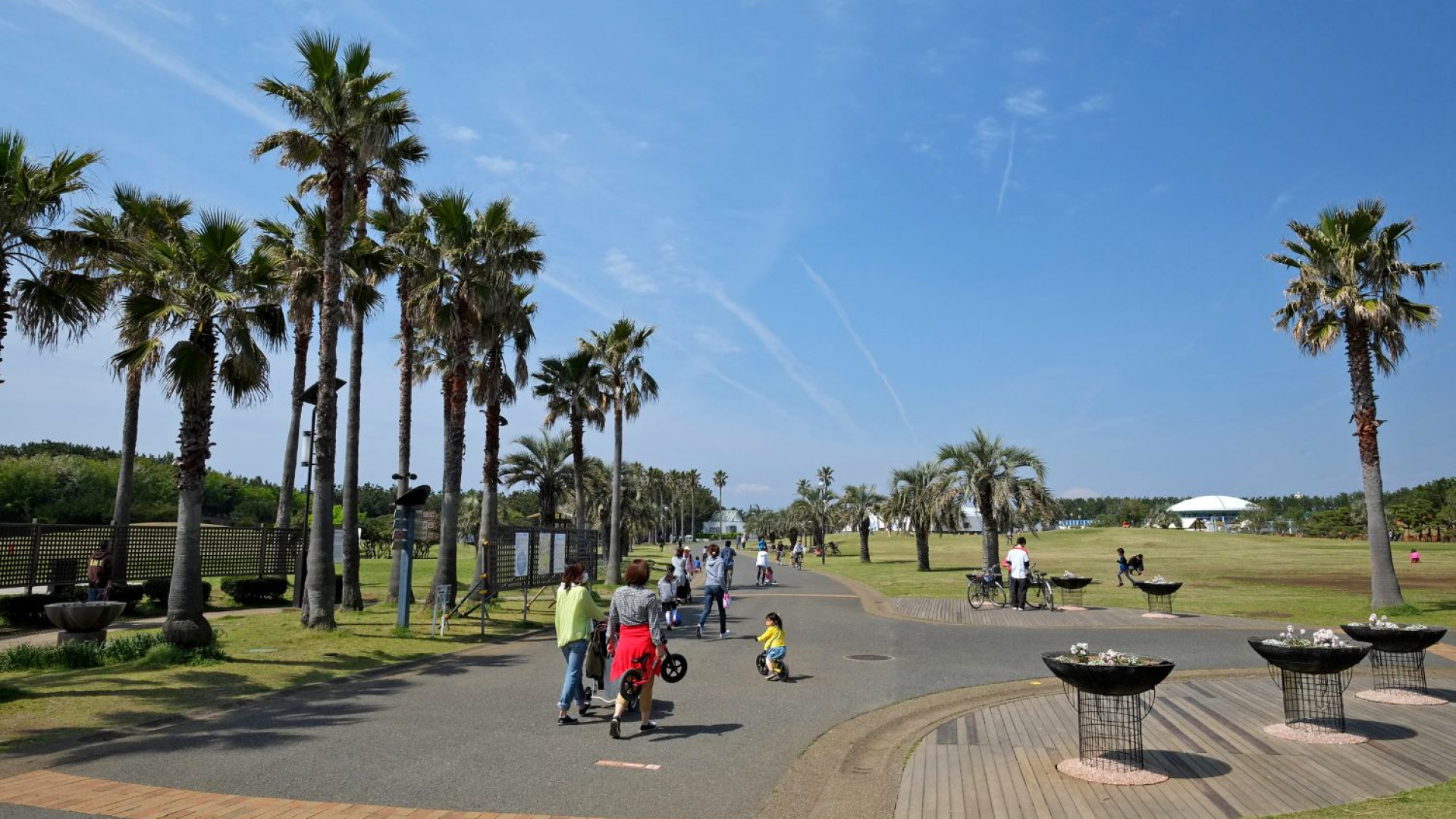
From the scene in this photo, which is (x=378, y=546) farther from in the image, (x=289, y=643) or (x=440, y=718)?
(x=440, y=718)

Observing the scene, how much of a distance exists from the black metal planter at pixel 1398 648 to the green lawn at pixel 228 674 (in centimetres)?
1349

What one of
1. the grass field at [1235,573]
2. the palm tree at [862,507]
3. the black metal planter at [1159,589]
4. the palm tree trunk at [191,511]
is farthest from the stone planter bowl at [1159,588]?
the palm tree at [862,507]

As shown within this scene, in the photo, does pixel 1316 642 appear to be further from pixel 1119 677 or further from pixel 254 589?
pixel 254 589

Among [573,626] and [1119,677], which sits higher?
[573,626]

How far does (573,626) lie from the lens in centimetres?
912

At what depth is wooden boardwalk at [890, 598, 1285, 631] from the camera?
20.0m

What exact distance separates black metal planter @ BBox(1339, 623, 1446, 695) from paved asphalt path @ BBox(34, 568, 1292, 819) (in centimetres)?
251

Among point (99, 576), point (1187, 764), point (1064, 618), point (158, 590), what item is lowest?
point (1064, 618)

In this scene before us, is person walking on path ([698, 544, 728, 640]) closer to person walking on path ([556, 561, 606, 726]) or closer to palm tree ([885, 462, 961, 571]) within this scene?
person walking on path ([556, 561, 606, 726])

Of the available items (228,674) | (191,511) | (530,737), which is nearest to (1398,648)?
(530,737)

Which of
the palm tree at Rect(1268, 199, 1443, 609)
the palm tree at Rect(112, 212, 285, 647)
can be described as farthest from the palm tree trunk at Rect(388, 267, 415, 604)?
the palm tree at Rect(1268, 199, 1443, 609)

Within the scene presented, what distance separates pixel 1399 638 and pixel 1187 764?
4.46 metres

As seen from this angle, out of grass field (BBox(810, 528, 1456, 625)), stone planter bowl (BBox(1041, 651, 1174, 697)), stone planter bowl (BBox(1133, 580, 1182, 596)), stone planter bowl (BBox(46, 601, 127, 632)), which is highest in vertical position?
stone planter bowl (BBox(1041, 651, 1174, 697))

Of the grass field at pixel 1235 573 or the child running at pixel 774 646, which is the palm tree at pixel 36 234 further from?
the grass field at pixel 1235 573
